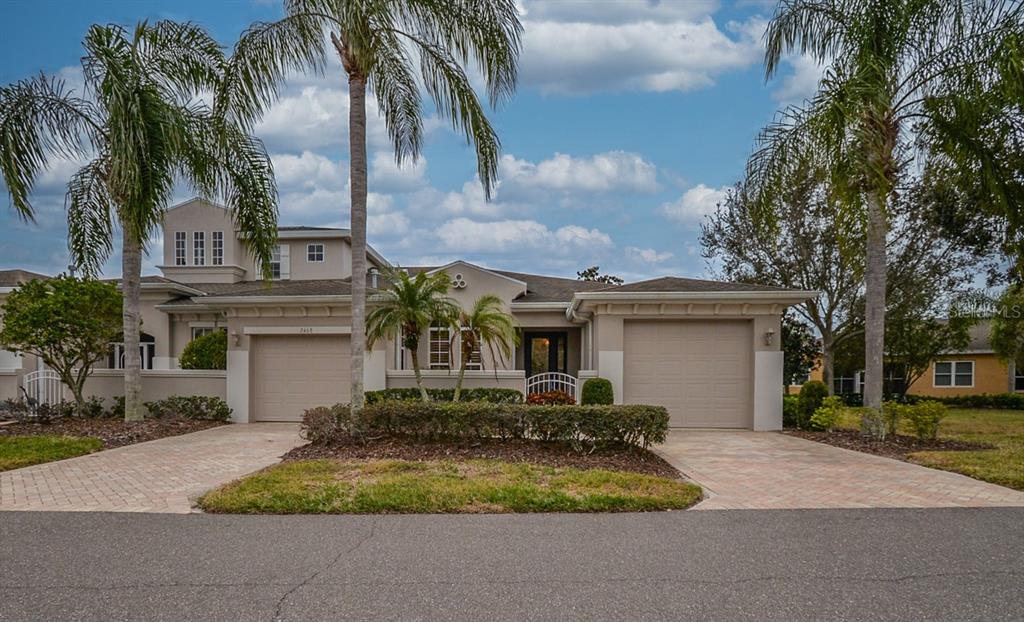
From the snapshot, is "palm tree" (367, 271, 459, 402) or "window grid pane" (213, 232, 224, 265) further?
"window grid pane" (213, 232, 224, 265)

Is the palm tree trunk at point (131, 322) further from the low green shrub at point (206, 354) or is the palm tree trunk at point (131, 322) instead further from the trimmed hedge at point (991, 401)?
the trimmed hedge at point (991, 401)

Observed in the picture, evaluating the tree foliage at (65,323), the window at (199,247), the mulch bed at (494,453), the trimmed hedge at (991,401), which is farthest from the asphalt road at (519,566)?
the trimmed hedge at (991,401)

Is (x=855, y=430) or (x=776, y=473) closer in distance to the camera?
(x=776, y=473)

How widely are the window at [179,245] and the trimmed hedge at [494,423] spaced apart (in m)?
15.0

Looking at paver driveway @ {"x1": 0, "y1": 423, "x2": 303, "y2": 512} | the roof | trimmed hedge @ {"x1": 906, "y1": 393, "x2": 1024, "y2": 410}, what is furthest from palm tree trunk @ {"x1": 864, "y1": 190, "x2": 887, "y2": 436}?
the roof

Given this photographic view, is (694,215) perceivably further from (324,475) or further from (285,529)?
(285,529)

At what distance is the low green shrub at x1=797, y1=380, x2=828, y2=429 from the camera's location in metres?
13.0

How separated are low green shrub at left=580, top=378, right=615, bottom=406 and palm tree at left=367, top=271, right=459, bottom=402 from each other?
3.05 meters

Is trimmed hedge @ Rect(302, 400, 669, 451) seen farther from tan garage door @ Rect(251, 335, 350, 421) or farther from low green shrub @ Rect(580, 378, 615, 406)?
tan garage door @ Rect(251, 335, 350, 421)

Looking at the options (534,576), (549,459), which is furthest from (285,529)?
(549,459)

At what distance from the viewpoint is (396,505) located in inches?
249

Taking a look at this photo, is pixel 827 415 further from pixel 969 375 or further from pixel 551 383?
pixel 969 375

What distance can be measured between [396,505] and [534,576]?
2.32 metres

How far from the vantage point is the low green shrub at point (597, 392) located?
12531 millimetres
